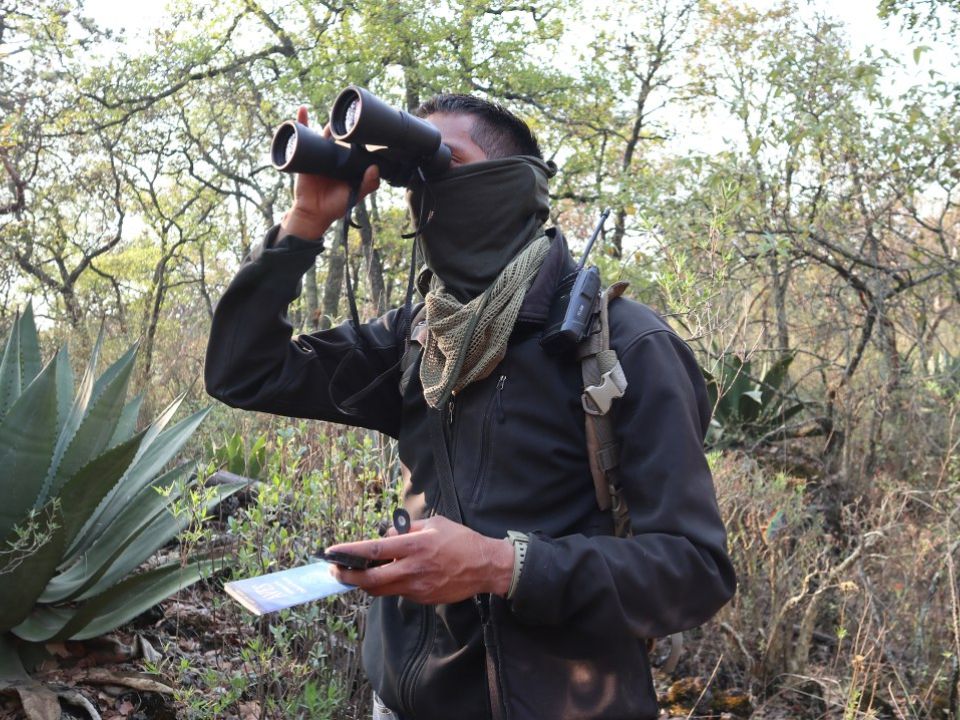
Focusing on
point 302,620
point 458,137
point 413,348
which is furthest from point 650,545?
point 302,620

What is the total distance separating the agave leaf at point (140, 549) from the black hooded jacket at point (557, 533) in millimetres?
1785

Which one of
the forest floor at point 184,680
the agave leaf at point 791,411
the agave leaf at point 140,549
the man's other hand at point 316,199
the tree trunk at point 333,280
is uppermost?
the tree trunk at point 333,280

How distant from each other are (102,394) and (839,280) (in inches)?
210

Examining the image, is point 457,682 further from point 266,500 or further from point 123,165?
point 123,165

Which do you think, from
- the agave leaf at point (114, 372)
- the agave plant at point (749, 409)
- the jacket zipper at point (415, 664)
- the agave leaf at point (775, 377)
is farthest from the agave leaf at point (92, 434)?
the agave leaf at point (775, 377)

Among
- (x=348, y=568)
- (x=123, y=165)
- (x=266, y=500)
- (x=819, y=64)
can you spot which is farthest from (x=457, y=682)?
(x=123, y=165)

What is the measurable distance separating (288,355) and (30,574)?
1.47 meters

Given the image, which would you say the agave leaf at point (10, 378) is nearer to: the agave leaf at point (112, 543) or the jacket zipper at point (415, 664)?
the agave leaf at point (112, 543)

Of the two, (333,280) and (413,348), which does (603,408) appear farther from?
(333,280)

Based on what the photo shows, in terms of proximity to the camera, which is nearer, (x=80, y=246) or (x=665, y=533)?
(x=665, y=533)

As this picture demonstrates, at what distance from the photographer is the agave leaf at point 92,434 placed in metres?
3.39

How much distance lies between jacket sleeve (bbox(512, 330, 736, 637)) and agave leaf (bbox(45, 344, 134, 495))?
2.38m

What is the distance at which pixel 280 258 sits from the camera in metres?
2.03

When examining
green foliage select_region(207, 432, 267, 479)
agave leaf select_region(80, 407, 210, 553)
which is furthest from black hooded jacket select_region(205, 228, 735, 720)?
green foliage select_region(207, 432, 267, 479)
